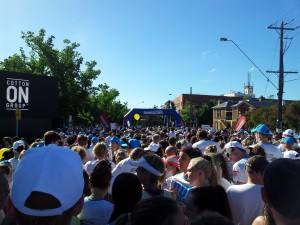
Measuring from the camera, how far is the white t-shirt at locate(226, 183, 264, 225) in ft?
11.5

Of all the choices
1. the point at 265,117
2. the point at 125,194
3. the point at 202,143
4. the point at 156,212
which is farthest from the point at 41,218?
the point at 265,117

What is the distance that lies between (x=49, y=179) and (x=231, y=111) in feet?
294

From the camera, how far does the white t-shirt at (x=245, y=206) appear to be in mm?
3516

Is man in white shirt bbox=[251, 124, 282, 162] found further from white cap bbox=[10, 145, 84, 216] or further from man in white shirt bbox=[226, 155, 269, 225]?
white cap bbox=[10, 145, 84, 216]

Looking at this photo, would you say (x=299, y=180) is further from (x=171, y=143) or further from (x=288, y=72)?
(x=288, y=72)

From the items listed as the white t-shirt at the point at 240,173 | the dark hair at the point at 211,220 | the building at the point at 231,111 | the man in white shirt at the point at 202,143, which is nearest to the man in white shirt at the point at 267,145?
the man in white shirt at the point at 202,143

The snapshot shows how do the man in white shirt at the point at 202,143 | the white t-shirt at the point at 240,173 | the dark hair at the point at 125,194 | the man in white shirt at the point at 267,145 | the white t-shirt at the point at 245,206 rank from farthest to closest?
the man in white shirt at the point at 202,143
the man in white shirt at the point at 267,145
the white t-shirt at the point at 240,173
the white t-shirt at the point at 245,206
the dark hair at the point at 125,194

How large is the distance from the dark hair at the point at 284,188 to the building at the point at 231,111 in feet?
268

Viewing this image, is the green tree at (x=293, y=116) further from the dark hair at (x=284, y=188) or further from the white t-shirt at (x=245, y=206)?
the dark hair at (x=284, y=188)

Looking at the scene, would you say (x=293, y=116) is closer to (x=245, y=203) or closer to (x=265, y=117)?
(x=265, y=117)

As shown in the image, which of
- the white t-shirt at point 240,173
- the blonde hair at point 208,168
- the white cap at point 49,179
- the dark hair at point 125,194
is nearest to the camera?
the white cap at point 49,179

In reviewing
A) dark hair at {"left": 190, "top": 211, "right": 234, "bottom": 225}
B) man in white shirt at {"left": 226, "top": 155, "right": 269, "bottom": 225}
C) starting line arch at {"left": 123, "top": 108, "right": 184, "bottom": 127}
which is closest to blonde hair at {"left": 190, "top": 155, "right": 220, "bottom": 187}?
man in white shirt at {"left": 226, "top": 155, "right": 269, "bottom": 225}

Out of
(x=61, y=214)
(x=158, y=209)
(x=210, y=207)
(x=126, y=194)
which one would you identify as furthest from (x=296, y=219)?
(x=126, y=194)

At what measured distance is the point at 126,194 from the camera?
327cm
